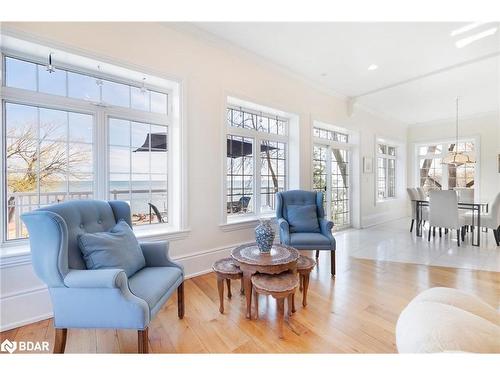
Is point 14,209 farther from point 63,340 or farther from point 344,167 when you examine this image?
point 344,167

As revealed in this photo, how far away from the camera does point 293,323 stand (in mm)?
1789

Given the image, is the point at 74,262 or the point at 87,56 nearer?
the point at 74,262

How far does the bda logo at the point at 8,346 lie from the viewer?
5.06 feet

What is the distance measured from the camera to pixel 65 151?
2137 mm

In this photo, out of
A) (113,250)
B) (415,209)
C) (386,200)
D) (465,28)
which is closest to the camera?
(113,250)

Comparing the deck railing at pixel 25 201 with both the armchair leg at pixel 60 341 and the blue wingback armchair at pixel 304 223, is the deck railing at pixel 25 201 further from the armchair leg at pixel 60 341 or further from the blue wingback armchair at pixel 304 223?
the blue wingback armchair at pixel 304 223

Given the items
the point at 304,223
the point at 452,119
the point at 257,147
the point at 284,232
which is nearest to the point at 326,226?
the point at 304,223

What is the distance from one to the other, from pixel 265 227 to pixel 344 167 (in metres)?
3.68

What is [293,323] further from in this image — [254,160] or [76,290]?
[254,160]

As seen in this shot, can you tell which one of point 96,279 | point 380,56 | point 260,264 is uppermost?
point 380,56

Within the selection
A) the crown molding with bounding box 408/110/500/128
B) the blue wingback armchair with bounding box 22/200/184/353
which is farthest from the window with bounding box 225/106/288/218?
the crown molding with bounding box 408/110/500/128

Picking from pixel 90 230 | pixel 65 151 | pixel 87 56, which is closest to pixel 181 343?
pixel 90 230

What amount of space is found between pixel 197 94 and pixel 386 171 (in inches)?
223

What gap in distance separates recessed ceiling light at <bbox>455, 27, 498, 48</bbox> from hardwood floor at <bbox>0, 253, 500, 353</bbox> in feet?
9.26
